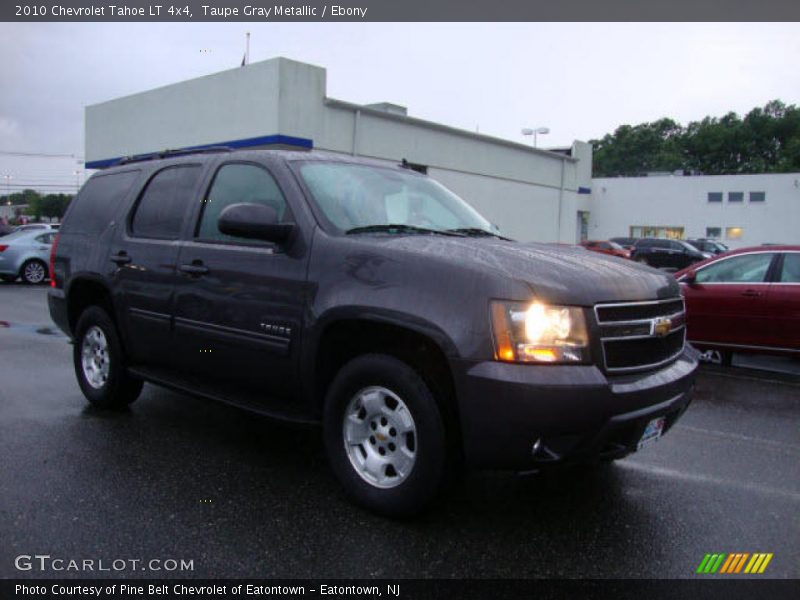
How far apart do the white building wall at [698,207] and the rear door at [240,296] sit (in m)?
49.9

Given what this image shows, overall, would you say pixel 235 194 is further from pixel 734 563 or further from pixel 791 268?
pixel 791 268

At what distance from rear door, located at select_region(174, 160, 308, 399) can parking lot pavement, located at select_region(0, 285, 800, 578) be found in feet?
1.30

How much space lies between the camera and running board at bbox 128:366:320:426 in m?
3.77

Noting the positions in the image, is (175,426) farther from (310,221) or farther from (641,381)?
(641,381)

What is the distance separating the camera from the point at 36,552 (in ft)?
9.98

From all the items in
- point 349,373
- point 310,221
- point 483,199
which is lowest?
point 349,373

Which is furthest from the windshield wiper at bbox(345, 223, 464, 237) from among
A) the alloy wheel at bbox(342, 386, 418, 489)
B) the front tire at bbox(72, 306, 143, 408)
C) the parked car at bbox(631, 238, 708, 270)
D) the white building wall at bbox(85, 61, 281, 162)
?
the parked car at bbox(631, 238, 708, 270)

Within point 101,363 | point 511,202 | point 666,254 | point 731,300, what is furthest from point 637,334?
point 666,254

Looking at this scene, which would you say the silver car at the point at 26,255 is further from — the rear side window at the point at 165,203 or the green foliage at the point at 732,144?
the green foliage at the point at 732,144

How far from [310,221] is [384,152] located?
64.5 feet

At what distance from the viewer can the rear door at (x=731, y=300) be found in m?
7.79

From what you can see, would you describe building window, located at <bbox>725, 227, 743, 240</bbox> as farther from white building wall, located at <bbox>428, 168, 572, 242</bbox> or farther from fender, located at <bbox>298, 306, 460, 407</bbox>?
fender, located at <bbox>298, 306, 460, 407</bbox>

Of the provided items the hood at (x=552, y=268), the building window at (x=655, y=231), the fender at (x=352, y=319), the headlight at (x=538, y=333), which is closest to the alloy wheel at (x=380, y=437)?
the fender at (x=352, y=319)

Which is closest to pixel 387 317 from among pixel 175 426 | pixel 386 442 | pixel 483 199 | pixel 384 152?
pixel 386 442
